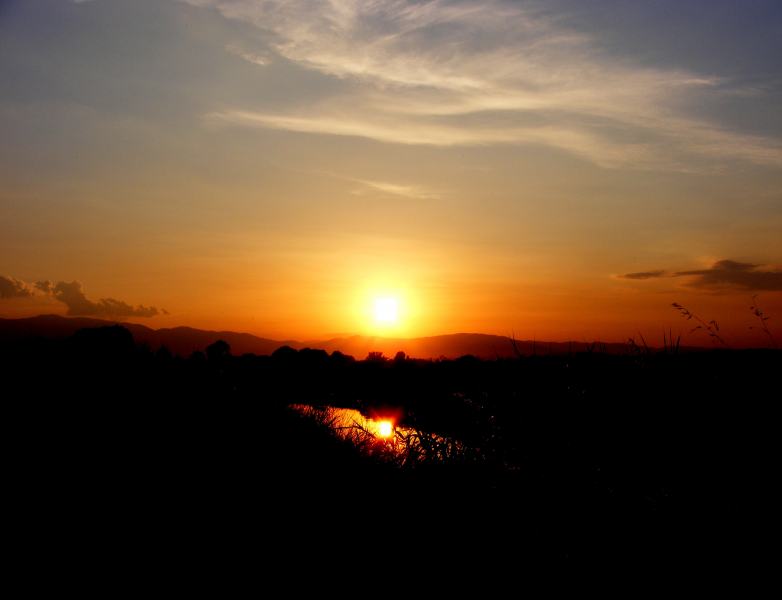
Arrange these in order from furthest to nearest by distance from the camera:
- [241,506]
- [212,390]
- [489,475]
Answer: [212,390]
[489,475]
[241,506]

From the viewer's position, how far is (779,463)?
6633mm

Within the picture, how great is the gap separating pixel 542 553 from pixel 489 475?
1924mm

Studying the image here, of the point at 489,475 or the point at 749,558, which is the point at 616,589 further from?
the point at 489,475

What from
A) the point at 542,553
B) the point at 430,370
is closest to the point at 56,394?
the point at 542,553

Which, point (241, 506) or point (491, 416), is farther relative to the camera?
point (491, 416)

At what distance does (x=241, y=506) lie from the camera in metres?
5.64

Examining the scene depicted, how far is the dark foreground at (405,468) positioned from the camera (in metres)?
5.18

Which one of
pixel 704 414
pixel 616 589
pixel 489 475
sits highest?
pixel 704 414

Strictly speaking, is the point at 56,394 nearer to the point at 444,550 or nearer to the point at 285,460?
the point at 285,460

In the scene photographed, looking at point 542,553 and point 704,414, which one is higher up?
point 704,414

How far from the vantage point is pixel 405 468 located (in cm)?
767

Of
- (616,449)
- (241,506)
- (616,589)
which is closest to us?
(616,589)

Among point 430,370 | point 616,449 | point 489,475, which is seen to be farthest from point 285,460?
point 430,370

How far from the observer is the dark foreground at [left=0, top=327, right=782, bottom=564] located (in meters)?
5.18
